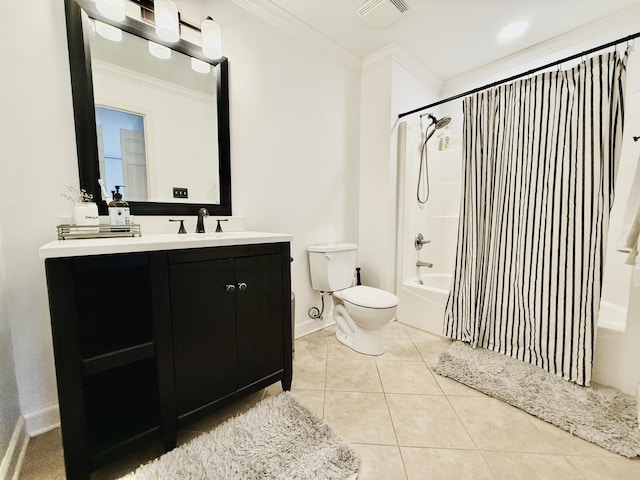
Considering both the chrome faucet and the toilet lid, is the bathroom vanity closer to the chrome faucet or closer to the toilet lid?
the chrome faucet

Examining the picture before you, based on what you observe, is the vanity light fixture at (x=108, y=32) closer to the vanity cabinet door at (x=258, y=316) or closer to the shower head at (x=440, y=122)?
the vanity cabinet door at (x=258, y=316)

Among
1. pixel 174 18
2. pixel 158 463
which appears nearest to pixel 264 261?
pixel 158 463

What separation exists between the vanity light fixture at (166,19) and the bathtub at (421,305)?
7.60 feet

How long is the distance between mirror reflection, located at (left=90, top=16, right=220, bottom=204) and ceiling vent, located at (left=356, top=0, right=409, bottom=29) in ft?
3.53

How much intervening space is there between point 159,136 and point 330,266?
52.2 inches

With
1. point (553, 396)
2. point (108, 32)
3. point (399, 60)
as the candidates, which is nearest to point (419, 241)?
point (553, 396)

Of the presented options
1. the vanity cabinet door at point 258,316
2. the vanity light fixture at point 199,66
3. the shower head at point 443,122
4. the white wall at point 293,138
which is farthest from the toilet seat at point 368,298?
the vanity light fixture at point 199,66

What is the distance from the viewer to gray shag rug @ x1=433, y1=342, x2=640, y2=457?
3.62 ft

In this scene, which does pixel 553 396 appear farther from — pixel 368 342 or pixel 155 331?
pixel 155 331

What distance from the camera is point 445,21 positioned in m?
1.81

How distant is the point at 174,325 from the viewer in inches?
38.4

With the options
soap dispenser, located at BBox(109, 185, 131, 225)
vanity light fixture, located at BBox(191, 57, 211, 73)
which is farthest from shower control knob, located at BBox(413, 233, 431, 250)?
soap dispenser, located at BBox(109, 185, 131, 225)

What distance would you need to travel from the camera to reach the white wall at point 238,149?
1034 mm

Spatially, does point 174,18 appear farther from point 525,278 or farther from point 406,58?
point 525,278
